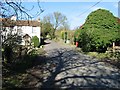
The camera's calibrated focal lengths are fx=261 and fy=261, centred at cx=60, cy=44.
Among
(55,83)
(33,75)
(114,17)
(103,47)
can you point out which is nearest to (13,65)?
(33,75)

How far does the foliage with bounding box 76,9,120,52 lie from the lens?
1235 inches

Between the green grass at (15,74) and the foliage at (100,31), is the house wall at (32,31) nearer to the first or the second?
the foliage at (100,31)

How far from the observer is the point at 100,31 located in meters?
32.0

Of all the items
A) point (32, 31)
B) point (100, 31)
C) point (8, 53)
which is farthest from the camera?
point (32, 31)

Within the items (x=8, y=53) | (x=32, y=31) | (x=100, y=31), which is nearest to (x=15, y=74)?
(x=8, y=53)

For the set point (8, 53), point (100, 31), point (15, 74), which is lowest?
point (15, 74)

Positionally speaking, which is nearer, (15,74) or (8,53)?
(15,74)

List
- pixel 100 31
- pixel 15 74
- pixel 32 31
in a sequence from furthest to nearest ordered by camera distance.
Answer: pixel 32 31, pixel 100 31, pixel 15 74

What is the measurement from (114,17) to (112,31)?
2.28m

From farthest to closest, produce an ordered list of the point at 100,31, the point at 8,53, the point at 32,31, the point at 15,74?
1. the point at 32,31
2. the point at 100,31
3. the point at 8,53
4. the point at 15,74

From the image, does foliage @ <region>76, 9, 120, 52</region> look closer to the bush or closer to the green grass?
the green grass

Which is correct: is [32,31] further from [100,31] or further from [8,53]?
[8,53]

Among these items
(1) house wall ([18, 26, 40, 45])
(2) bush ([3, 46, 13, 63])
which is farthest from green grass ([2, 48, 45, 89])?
(1) house wall ([18, 26, 40, 45])

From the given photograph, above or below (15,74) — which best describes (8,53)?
above
